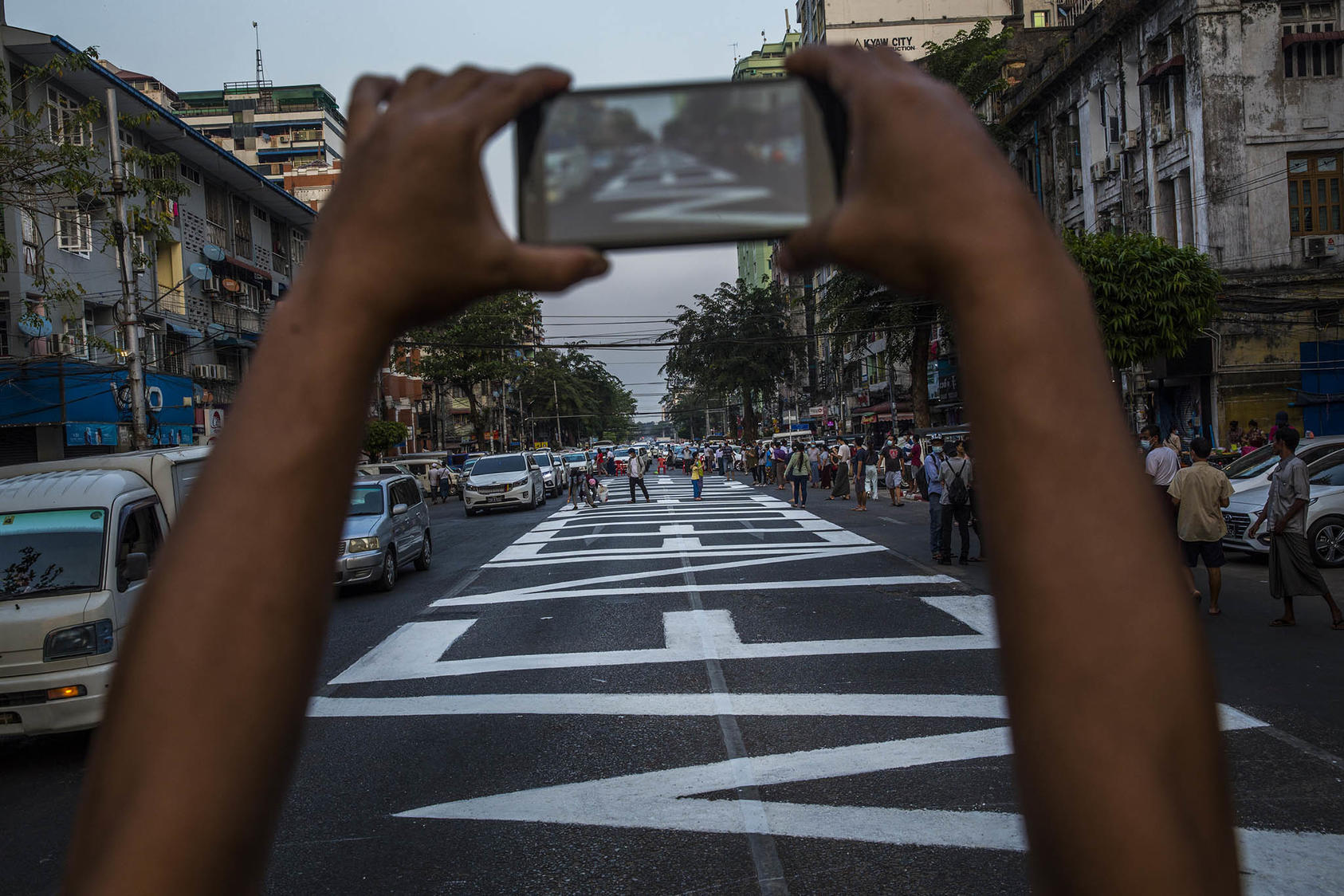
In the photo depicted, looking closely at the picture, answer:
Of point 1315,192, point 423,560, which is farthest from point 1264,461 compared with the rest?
point 1315,192

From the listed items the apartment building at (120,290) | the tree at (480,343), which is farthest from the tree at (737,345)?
the apartment building at (120,290)

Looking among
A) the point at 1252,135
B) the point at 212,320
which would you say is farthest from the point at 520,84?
the point at 212,320

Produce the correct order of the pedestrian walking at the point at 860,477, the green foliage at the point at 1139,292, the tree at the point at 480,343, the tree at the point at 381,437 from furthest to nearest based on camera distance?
the tree at the point at 480,343 → the tree at the point at 381,437 → the pedestrian walking at the point at 860,477 → the green foliage at the point at 1139,292

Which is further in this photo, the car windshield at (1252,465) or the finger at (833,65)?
the car windshield at (1252,465)

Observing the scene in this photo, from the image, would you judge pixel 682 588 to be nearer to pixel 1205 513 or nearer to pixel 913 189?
pixel 1205 513

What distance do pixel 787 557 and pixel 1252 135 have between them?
17548mm

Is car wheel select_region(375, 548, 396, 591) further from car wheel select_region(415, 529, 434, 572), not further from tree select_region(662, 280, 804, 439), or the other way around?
tree select_region(662, 280, 804, 439)

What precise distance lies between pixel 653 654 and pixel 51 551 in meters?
4.40

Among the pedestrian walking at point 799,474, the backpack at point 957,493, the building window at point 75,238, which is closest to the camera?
the backpack at point 957,493

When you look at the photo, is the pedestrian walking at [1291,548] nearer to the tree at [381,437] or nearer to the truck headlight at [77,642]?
the truck headlight at [77,642]

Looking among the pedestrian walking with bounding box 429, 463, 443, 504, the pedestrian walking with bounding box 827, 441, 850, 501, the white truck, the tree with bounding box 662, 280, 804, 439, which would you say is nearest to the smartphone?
the white truck

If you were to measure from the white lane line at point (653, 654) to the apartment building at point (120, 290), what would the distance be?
760 cm

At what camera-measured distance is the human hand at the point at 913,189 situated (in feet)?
2.85

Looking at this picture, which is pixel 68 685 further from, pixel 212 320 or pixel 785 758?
pixel 212 320
